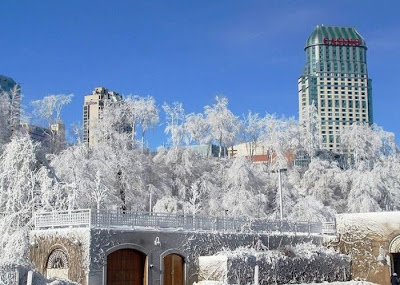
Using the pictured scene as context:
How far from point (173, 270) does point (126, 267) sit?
2833 millimetres

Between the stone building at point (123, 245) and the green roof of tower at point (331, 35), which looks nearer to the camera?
the stone building at point (123, 245)

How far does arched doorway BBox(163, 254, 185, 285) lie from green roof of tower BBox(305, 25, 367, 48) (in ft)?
561

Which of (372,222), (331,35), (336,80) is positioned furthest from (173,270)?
(331,35)

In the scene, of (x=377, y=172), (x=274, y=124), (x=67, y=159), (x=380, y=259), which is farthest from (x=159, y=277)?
(x=274, y=124)

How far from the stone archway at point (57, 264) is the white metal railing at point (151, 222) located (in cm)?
120

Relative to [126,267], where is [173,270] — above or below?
below

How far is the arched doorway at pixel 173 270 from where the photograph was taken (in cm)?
2698

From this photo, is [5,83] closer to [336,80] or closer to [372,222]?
[372,222]

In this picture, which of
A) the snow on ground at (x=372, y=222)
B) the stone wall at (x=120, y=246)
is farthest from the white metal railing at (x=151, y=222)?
the snow on ground at (x=372, y=222)

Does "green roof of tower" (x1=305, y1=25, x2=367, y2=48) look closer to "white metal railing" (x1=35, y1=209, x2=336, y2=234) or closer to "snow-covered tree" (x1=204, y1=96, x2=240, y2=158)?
"snow-covered tree" (x1=204, y1=96, x2=240, y2=158)

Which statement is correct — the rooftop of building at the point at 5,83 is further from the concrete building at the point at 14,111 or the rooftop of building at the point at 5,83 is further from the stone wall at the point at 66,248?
the stone wall at the point at 66,248

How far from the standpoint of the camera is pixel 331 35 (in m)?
193

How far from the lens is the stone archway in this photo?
81.2 feet

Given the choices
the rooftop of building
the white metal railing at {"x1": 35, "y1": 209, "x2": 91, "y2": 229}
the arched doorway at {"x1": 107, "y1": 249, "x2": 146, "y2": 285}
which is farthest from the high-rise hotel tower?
the white metal railing at {"x1": 35, "y1": 209, "x2": 91, "y2": 229}
